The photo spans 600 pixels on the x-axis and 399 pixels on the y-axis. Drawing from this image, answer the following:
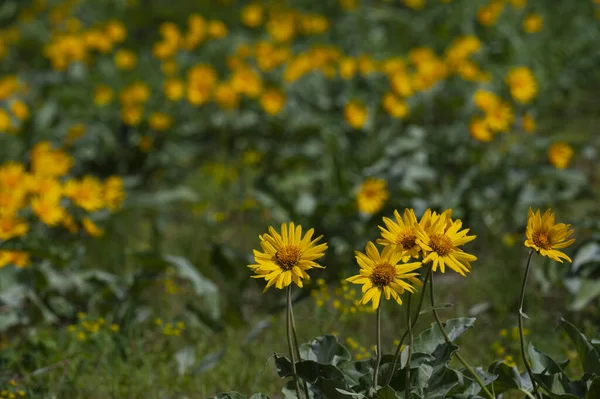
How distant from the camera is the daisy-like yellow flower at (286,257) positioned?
1712 mm

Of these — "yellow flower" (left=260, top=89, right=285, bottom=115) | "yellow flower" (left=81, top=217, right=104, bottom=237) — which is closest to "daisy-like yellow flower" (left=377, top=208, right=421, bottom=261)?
"yellow flower" (left=81, top=217, right=104, bottom=237)

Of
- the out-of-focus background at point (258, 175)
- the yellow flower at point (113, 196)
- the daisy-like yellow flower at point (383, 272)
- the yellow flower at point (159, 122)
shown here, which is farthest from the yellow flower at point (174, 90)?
the daisy-like yellow flower at point (383, 272)

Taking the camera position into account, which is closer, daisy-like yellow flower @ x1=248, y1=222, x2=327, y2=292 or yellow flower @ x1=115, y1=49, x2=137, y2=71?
daisy-like yellow flower @ x1=248, y1=222, x2=327, y2=292

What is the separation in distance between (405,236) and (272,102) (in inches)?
124

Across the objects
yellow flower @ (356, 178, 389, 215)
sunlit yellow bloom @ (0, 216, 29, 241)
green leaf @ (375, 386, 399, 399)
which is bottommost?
green leaf @ (375, 386, 399, 399)

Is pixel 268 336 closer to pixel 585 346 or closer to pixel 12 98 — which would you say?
pixel 585 346

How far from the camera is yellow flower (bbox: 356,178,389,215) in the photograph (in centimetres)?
339

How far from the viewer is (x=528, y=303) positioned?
296 centimetres

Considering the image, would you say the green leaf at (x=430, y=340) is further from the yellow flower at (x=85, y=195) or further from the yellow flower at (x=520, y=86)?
the yellow flower at (x=520, y=86)

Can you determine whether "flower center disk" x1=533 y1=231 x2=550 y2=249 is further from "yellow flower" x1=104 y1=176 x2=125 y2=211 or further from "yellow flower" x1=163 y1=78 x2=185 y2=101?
"yellow flower" x1=163 y1=78 x2=185 y2=101

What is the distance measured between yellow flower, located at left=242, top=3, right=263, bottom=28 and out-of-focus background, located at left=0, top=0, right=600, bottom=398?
3 centimetres

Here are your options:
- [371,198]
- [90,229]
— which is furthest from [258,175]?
[90,229]

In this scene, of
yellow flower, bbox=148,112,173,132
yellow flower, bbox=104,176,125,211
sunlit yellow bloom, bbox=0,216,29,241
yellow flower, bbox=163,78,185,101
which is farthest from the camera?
yellow flower, bbox=163,78,185,101

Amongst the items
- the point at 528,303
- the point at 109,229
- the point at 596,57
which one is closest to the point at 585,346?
the point at 528,303
